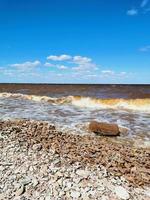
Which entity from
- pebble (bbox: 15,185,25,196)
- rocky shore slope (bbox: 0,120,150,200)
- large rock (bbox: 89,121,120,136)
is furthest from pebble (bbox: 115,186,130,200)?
large rock (bbox: 89,121,120,136)

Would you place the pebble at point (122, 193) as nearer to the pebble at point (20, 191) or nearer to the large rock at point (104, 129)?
the pebble at point (20, 191)

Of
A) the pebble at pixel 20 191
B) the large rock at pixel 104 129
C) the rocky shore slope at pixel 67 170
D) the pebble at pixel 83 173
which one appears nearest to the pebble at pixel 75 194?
the rocky shore slope at pixel 67 170

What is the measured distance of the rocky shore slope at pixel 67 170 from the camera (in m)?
5.41

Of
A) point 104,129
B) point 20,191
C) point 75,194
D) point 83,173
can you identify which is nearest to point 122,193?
point 75,194

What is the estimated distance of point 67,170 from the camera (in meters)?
6.27

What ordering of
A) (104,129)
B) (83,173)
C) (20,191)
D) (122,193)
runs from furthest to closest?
(104,129)
(83,173)
(122,193)
(20,191)

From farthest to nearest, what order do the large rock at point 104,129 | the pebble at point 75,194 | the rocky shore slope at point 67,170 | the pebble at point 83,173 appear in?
the large rock at point 104,129 → the pebble at point 83,173 → the rocky shore slope at point 67,170 → the pebble at point 75,194

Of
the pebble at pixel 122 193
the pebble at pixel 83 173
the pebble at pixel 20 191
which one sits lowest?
the pebble at pixel 122 193

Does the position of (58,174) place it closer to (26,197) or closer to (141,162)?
(26,197)

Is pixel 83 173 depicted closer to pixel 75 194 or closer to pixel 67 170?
pixel 67 170

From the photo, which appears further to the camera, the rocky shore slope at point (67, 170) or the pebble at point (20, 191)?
the rocky shore slope at point (67, 170)

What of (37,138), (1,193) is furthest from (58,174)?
(37,138)

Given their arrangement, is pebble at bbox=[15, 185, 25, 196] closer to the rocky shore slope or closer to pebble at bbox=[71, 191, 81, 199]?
the rocky shore slope

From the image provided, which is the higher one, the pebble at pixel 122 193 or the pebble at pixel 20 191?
the pebble at pixel 20 191
